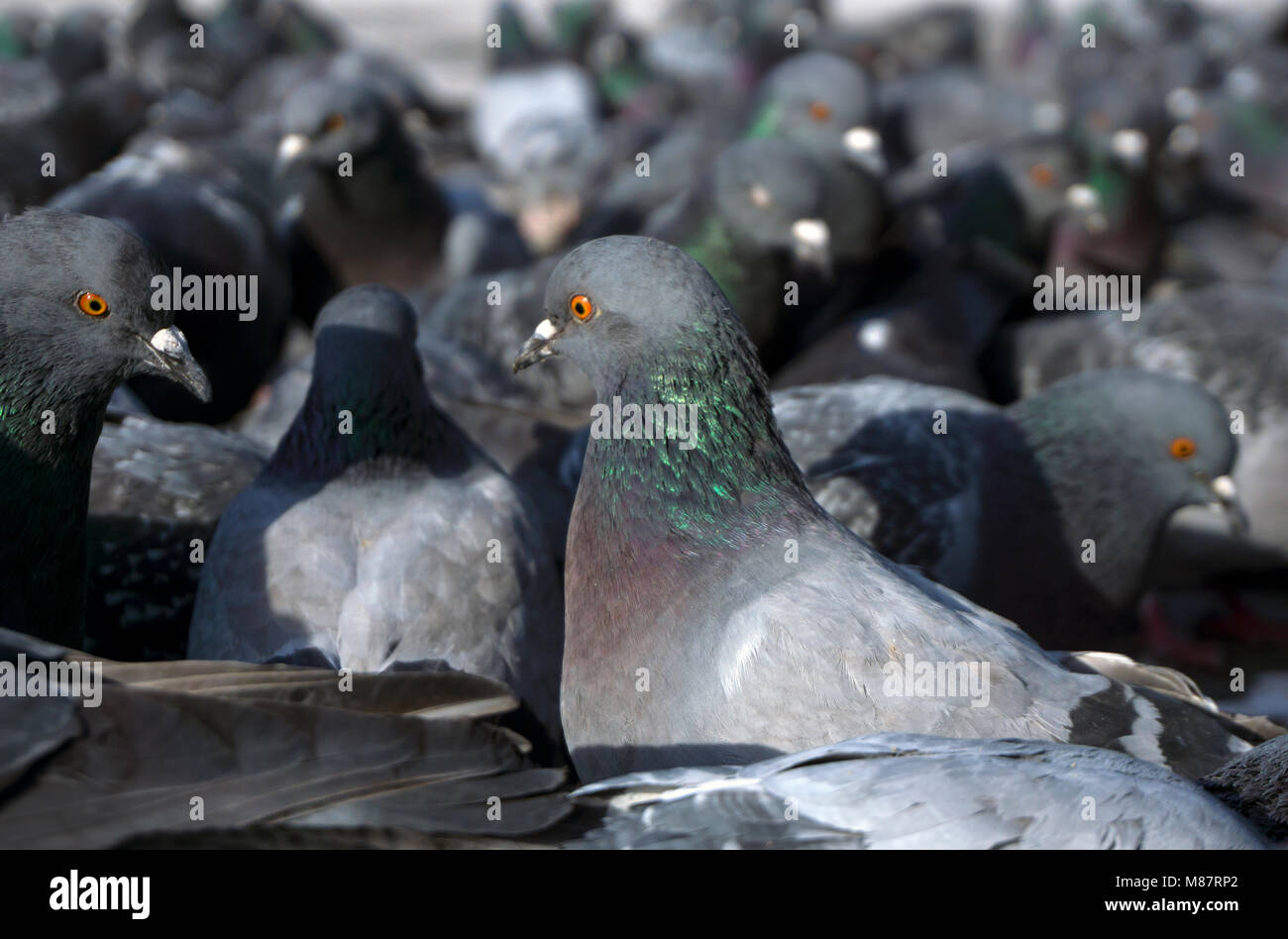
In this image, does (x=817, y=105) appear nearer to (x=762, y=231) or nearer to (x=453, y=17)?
(x=762, y=231)

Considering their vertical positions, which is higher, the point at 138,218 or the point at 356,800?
the point at 138,218

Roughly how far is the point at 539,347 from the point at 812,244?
301 cm

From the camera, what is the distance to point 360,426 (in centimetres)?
432

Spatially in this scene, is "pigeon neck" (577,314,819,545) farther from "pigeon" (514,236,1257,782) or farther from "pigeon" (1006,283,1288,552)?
"pigeon" (1006,283,1288,552)

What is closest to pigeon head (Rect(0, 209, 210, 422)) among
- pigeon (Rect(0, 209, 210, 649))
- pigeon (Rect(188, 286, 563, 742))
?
pigeon (Rect(0, 209, 210, 649))

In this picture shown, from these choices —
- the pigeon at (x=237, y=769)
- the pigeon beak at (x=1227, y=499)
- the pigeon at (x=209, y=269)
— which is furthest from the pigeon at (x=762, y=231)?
the pigeon at (x=237, y=769)

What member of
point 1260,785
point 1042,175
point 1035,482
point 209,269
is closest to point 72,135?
point 209,269

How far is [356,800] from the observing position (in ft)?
8.57

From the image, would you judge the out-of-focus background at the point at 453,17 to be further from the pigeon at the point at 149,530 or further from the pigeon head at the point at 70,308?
the pigeon head at the point at 70,308

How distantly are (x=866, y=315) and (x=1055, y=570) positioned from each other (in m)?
2.34

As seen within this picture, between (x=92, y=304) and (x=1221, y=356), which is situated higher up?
(x=1221, y=356)

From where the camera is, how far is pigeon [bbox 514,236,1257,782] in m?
3.20
